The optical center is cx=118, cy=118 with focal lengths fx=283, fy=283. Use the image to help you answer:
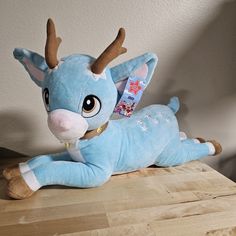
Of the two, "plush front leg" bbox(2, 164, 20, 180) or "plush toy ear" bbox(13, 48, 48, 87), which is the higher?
"plush toy ear" bbox(13, 48, 48, 87)

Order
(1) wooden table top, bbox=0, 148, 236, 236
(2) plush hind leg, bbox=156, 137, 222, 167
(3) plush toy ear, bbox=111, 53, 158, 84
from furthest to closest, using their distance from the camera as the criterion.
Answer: (2) plush hind leg, bbox=156, 137, 222, 167 < (3) plush toy ear, bbox=111, 53, 158, 84 < (1) wooden table top, bbox=0, 148, 236, 236

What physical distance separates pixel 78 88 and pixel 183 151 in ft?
Result: 1.20

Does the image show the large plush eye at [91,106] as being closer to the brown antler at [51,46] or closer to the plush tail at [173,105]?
the brown antler at [51,46]

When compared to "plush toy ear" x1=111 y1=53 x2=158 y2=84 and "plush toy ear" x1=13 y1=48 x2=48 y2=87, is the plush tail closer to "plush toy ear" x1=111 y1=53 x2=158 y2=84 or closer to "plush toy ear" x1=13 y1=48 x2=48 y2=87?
"plush toy ear" x1=111 y1=53 x2=158 y2=84

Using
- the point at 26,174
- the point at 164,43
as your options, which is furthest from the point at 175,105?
the point at 26,174

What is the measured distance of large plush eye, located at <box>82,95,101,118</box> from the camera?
550 millimetres

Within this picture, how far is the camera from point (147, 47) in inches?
34.2

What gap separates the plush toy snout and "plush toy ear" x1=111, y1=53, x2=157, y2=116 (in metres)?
0.11

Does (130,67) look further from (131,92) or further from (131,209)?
(131,209)

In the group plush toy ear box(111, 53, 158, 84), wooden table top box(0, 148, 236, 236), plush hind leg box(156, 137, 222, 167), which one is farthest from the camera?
plush hind leg box(156, 137, 222, 167)

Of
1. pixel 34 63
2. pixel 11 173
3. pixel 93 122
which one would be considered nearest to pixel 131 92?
pixel 93 122

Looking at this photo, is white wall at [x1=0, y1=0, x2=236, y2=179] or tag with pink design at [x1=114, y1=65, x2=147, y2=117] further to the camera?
white wall at [x1=0, y1=0, x2=236, y2=179]

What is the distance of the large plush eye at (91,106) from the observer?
55cm

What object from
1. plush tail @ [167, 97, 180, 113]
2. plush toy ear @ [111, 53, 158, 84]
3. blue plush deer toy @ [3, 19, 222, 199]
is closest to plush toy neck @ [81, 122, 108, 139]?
blue plush deer toy @ [3, 19, 222, 199]
